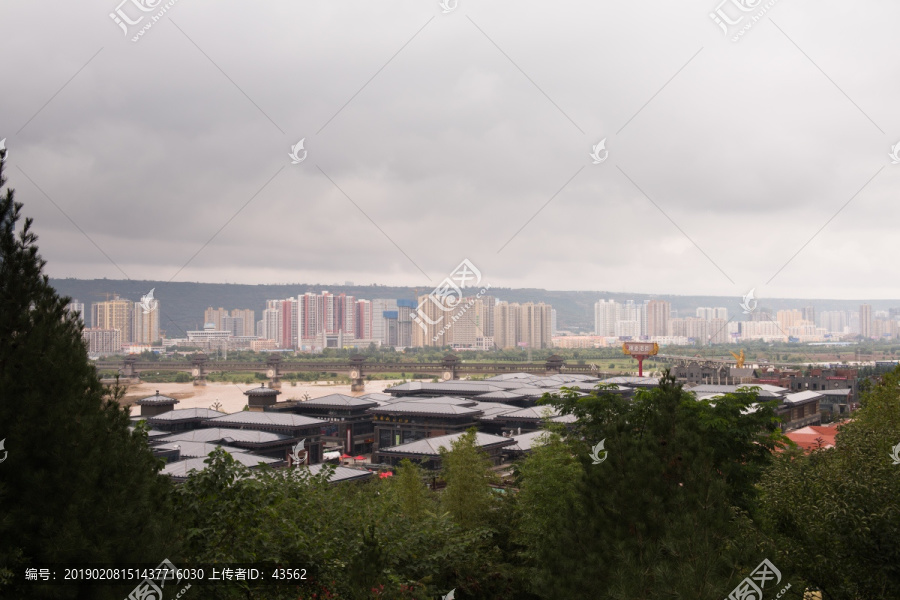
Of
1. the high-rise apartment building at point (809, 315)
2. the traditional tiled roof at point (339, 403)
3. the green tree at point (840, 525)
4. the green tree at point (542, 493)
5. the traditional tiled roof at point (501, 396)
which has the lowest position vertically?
the traditional tiled roof at point (501, 396)

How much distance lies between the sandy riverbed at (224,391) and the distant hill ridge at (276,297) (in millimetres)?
22953

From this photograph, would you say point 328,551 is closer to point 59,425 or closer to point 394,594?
point 394,594

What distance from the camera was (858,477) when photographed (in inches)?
147

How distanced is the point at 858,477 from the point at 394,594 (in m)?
2.71

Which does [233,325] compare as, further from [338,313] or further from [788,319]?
[788,319]

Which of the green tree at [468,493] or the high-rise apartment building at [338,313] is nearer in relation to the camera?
the green tree at [468,493]

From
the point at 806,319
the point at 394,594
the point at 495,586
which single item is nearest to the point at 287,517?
the point at 394,594

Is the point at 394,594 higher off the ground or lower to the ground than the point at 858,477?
lower

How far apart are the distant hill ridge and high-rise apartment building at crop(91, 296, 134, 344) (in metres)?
2.03

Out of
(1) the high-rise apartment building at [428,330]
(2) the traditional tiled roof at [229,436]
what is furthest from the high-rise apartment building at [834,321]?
(2) the traditional tiled roof at [229,436]

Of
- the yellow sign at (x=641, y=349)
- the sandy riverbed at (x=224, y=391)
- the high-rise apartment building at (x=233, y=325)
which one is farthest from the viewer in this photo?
the high-rise apartment building at (x=233, y=325)

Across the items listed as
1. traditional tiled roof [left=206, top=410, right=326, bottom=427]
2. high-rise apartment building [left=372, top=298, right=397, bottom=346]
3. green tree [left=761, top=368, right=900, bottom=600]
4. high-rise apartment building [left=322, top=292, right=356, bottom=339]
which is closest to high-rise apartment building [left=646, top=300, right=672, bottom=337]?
high-rise apartment building [left=372, top=298, right=397, bottom=346]

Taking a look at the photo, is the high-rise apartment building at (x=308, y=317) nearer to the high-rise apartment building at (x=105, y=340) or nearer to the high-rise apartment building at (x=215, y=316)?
the high-rise apartment building at (x=215, y=316)

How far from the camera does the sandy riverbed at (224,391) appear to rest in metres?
34.8
